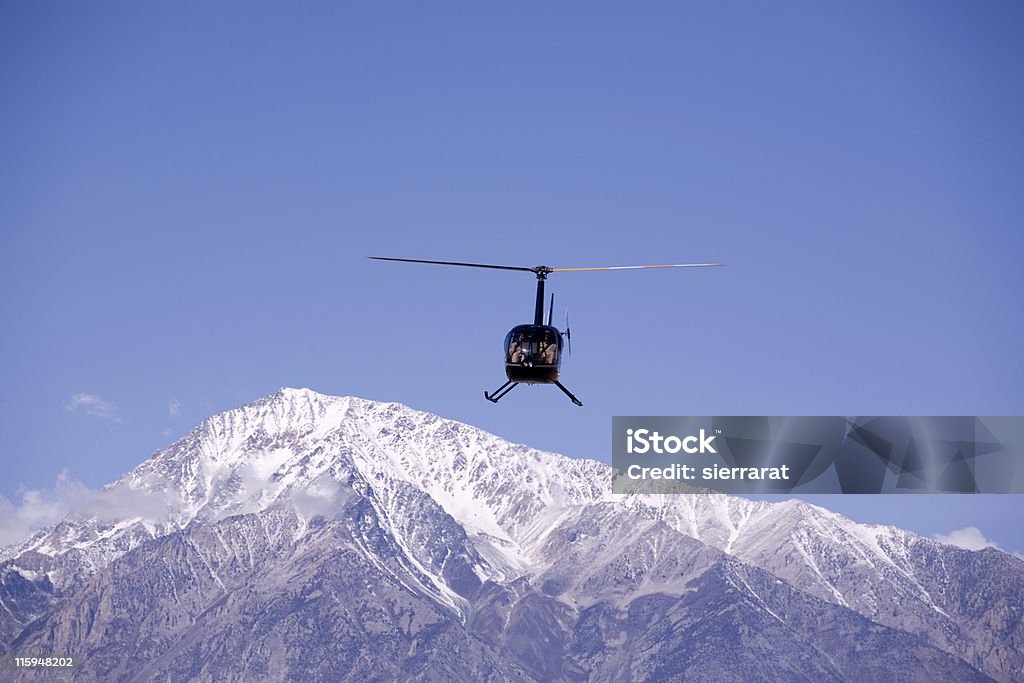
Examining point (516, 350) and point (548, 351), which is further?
point (516, 350)

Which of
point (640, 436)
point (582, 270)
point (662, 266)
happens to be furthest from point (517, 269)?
point (640, 436)

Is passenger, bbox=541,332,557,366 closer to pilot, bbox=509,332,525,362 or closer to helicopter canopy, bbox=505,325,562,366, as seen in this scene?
helicopter canopy, bbox=505,325,562,366

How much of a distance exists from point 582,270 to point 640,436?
212 feet

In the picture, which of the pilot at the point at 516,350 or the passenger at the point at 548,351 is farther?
the pilot at the point at 516,350

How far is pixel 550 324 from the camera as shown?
278 feet

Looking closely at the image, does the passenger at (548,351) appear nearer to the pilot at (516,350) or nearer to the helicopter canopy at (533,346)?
the helicopter canopy at (533,346)

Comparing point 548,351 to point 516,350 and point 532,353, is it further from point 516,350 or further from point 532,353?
point 516,350

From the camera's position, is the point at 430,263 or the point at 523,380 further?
the point at 523,380

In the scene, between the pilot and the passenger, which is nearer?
the passenger

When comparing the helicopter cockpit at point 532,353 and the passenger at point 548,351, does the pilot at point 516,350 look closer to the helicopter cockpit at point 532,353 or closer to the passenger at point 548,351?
the helicopter cockpit at point 532,353

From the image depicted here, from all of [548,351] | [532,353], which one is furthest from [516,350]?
[548,351]

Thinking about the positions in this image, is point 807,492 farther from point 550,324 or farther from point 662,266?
point 662,266

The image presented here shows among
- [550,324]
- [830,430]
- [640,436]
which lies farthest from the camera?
[830,430]

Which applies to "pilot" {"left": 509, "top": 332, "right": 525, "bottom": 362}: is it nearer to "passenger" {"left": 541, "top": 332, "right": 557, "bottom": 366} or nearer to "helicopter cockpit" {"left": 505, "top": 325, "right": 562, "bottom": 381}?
"helicopter cockpit" {"left": 505, "top": 325, "right": 562, "bottom": 381}
